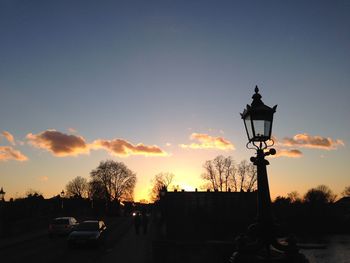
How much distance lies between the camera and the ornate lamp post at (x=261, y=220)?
6.75 meters

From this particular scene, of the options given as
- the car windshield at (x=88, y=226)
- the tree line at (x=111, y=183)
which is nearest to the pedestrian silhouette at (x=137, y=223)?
the car windshield at (x=88, y=226)

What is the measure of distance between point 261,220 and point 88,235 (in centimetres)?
1791

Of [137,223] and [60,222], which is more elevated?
[60,222]

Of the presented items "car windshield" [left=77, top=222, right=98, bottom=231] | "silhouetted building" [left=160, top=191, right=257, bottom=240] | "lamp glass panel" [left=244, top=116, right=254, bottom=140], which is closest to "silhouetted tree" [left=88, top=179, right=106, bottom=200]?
"silhouetted building" [left=160, top=191, right=257, bottom=240]

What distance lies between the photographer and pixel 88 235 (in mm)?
23594

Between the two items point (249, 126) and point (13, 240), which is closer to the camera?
point (249, 126)

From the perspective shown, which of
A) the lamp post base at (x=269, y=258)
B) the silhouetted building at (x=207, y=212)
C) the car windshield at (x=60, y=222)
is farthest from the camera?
the silhouetted building at (x=207, y=212)

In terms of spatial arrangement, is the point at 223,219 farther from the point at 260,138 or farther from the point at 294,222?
the point at 260,138

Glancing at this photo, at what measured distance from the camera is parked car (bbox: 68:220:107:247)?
23.3 m

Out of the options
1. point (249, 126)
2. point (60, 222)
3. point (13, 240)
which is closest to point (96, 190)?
point (60, 222)

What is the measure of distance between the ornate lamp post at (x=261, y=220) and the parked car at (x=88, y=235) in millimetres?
17268

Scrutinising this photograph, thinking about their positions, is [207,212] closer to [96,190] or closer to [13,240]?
[13,240]

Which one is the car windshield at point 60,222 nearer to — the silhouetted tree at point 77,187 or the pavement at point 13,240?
the pavement at point 13,240

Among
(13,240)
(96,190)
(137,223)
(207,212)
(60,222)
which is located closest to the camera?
(13,240)
